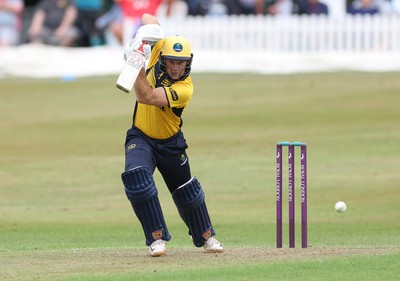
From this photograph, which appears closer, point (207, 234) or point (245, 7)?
point (207, 234)

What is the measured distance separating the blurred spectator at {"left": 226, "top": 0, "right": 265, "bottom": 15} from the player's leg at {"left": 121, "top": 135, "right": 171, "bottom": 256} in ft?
70.3

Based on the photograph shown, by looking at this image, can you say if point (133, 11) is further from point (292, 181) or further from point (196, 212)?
point (292, 181)

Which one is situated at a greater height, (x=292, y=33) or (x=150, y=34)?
(x=150, y=34)

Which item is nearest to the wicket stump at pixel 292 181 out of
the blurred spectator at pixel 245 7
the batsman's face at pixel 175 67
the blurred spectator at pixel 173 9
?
the batsman's face at pixel 175 67

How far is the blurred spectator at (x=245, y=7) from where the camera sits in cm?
3128

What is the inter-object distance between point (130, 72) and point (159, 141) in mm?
863

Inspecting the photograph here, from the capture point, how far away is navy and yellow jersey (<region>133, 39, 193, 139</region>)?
10.1 m

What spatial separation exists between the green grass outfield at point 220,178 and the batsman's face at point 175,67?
1.63 metres

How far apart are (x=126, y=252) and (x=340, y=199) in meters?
6.24

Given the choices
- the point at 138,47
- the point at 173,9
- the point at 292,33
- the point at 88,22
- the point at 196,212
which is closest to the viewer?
the point at 138,47

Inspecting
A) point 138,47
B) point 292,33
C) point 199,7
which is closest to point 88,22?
point 199,7

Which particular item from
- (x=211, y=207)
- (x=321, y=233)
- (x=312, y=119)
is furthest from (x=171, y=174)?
(x=312, y=119)

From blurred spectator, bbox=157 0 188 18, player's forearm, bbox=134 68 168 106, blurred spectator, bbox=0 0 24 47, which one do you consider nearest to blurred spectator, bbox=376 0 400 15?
blurred spectator, bbox=157 0 188 18

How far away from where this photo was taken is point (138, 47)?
384 inches
